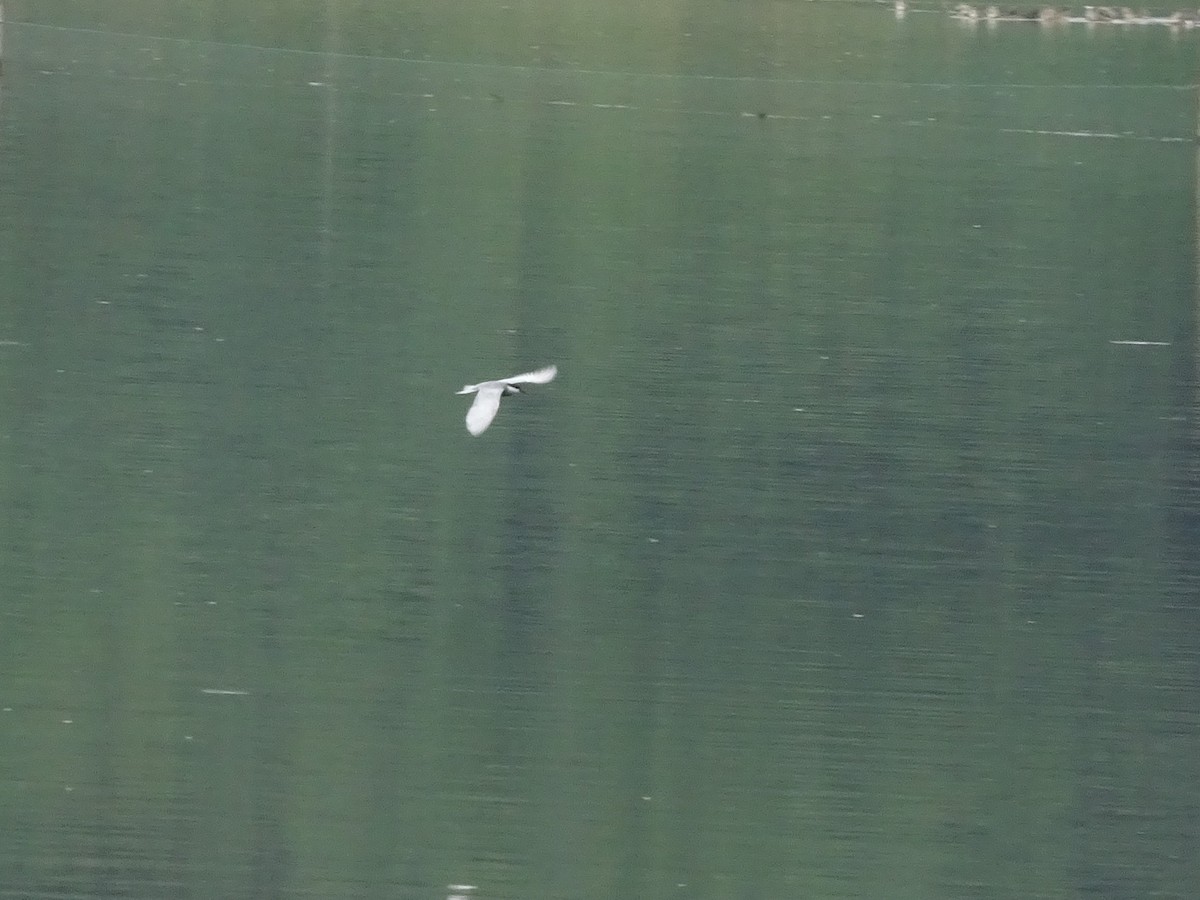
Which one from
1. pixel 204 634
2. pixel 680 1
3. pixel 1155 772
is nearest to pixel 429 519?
pixel 204 634

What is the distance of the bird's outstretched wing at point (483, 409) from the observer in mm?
3594

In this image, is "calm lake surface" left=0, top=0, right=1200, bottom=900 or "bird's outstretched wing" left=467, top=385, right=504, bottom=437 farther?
"bird's outstretched wing" left=467, top=385, right=504, bottom=437

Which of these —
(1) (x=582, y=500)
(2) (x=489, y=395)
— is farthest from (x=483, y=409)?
(1) (x=582, y=500)

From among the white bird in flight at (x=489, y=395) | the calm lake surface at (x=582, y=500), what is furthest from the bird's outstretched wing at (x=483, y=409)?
the calm lake surface at (x=582, y=500)

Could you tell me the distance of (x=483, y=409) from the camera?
3609mm

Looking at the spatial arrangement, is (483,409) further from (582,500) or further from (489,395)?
(582,500)

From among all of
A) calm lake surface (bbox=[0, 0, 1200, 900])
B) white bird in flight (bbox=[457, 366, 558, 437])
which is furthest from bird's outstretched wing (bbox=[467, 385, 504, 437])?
calm lake surface (bbox=[0, 0, 1200, 900])

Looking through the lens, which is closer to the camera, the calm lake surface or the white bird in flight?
the calm lake surface

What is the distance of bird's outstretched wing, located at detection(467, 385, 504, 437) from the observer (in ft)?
11.8

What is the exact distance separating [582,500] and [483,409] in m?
0.33

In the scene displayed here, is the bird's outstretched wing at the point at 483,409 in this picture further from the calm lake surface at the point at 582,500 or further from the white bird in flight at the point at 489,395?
the calm lake surface at the point at 582,500

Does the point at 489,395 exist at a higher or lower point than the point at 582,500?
higher

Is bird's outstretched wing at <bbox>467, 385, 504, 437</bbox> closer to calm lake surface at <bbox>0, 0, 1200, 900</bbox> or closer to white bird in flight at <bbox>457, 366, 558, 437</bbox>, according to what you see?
white bird in flight at <bbox>457, 366, 558, 437</bbox>

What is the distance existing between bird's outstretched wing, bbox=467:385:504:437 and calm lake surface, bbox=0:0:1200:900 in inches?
6.6
